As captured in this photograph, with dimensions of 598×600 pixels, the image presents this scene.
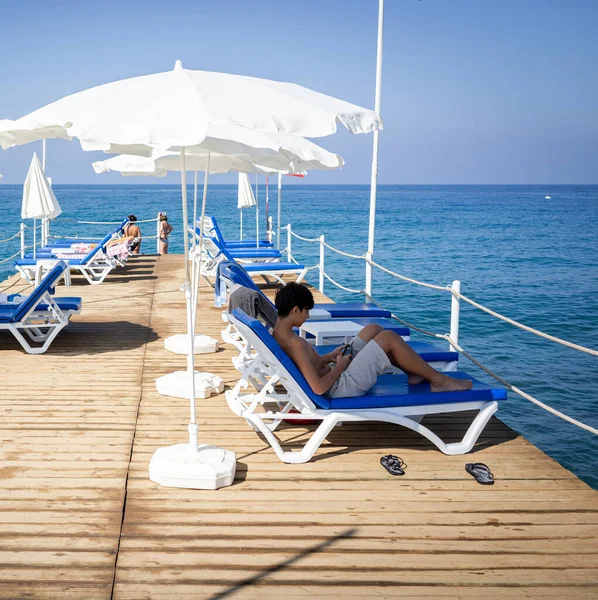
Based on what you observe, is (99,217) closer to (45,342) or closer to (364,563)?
(45,342)

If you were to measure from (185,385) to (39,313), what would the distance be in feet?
8.11

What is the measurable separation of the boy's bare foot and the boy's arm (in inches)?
21.5

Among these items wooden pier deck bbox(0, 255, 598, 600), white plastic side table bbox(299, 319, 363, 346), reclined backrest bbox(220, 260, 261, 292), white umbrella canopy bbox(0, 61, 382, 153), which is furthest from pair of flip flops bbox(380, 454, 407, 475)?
reclined backrest bbox(220, 260, 261, 292)

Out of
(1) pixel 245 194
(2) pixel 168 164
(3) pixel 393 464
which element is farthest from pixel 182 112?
(1) pixel 245 194

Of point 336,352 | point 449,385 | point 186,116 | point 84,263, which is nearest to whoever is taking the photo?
point 186,116

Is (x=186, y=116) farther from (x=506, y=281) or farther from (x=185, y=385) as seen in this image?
(x=506, y=281)

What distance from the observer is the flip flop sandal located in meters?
3.68

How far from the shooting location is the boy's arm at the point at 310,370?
388 cm

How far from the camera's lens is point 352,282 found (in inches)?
874

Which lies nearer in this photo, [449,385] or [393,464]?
[393,464]

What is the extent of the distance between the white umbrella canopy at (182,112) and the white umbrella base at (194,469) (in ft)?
5.15

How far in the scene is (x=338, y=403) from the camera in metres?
3.93

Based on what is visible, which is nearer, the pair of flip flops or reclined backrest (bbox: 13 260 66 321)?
the pair of flip flops

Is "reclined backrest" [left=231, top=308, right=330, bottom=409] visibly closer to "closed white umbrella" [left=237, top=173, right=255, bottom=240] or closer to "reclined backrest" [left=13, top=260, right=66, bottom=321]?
"reclined backrest" [left=13, top=260, right=66, bottom=321]
